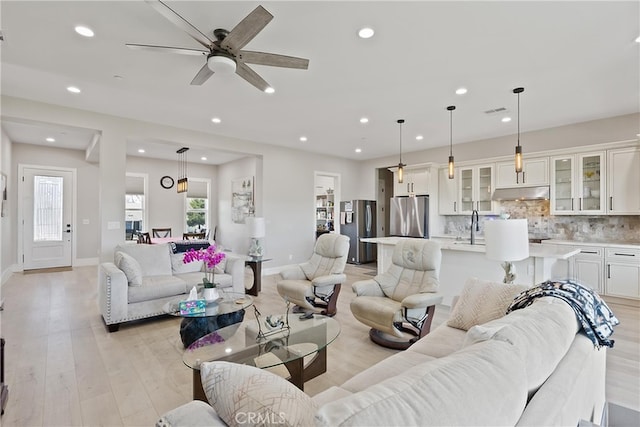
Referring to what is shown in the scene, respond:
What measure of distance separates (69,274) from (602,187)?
10.0 metres

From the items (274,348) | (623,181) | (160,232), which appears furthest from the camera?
(160,232)

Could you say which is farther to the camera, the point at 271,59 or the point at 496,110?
the point at 496,110

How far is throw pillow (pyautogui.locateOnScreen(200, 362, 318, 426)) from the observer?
81 cm

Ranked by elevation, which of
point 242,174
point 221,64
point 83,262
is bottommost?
point 83,262

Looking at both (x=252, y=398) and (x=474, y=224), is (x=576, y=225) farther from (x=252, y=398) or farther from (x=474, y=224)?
(x=252, y=398)

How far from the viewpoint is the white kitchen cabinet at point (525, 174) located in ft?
17.5

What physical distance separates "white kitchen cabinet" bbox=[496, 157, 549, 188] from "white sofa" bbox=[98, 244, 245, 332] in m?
4.93

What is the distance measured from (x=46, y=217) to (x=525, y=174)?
10190 millimetres

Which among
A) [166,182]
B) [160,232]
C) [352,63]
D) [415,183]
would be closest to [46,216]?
[160,232]

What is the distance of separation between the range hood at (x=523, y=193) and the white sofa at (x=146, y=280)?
4.75 m

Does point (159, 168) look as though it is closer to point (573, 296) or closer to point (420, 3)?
point (420, 3)

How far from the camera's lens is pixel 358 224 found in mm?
7949

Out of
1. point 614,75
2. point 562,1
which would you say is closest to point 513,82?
point 614,75

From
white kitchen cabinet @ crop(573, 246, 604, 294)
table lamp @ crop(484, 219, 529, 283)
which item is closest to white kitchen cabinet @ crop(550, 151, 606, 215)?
white kitchen cabinet @ crop(573, 246, 604, 294)
